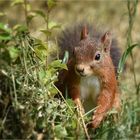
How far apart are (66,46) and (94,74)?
32.0 inches

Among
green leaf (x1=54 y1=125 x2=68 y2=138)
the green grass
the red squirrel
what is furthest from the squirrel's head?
green leaf (x1=54 y1=125 x2=68 y2=138)

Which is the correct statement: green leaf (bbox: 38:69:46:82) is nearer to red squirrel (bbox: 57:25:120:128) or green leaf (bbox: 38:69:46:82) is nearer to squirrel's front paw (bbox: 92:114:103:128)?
red squirrel (bbox: 57:25:120:128)

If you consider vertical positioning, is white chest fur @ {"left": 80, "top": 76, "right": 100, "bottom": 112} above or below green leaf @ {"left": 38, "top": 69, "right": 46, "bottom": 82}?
below

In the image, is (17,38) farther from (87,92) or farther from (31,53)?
(87,92)

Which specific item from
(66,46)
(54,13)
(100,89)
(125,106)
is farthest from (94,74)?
(54,13)

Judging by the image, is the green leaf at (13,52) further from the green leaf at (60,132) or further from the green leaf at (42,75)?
the green leaf at (60,132)

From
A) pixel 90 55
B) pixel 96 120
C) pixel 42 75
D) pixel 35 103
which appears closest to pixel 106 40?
pixel 90 55

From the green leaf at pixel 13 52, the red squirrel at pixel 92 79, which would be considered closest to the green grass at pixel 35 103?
the green leaf at pixel 13 52

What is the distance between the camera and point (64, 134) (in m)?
4.27

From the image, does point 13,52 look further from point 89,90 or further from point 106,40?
point 106,40

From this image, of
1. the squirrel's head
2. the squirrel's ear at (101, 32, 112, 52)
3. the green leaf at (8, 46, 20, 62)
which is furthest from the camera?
the squirrel's ear at (101, 32, 112, 52)

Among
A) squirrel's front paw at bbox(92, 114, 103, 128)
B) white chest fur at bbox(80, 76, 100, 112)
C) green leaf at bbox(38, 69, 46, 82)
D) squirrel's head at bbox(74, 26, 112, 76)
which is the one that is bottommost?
squirrel's front paw at bbox(92, 114, 103, 128)

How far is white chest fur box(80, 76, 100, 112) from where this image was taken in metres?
4.81

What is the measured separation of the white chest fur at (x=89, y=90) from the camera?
481 cm
